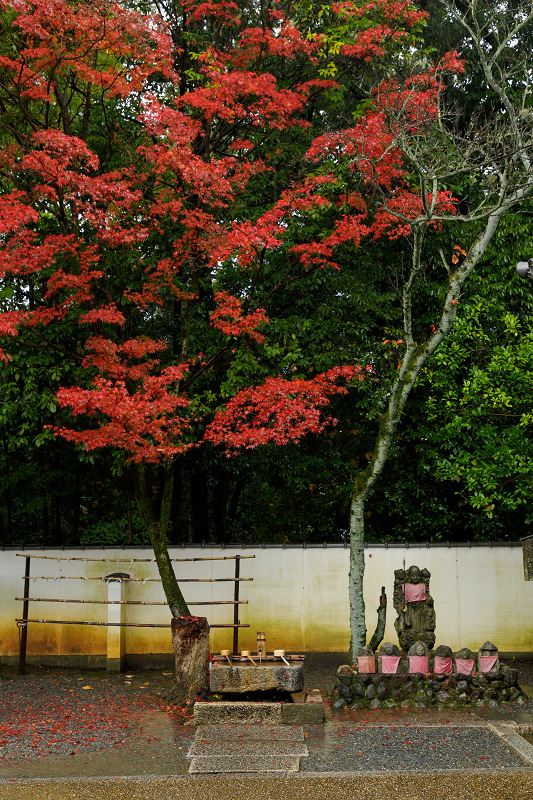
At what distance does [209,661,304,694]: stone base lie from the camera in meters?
8.83

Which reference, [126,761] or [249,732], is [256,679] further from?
[126,761]

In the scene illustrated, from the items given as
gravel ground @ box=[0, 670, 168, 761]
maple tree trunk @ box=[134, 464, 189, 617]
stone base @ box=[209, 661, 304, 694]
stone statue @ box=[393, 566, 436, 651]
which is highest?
maple tree trunk @ box=[134, 464, 189, 617]

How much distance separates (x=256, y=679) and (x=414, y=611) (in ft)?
9.70

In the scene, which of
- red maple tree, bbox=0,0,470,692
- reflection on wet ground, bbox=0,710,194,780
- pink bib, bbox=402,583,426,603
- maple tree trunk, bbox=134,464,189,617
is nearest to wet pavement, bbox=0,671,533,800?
reflection on wet ground, bbox=0,710,194,780

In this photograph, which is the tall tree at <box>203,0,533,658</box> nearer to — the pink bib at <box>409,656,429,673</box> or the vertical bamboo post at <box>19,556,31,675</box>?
the pink bib at <box>409,656,429,673</box>

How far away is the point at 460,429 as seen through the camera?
43.8 feet

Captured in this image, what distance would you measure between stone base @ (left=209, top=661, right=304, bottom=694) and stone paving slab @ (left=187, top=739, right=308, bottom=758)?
1028 mm

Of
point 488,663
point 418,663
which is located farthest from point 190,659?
point 488,663

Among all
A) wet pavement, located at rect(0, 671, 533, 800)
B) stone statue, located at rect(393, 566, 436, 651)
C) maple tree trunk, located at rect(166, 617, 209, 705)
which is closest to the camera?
wet pavement, located at rect(0, 671, 533, 800)

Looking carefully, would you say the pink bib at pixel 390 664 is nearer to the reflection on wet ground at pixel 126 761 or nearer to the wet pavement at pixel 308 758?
the wet pavement at pixel 308 758

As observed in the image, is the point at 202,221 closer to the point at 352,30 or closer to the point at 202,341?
the point at 202,341

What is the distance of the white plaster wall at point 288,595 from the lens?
1279 cm

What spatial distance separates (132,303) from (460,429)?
20.6 ft

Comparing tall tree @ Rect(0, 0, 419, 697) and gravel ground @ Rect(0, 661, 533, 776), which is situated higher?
tall tree @ Rect(0, 0, 419, 697)
